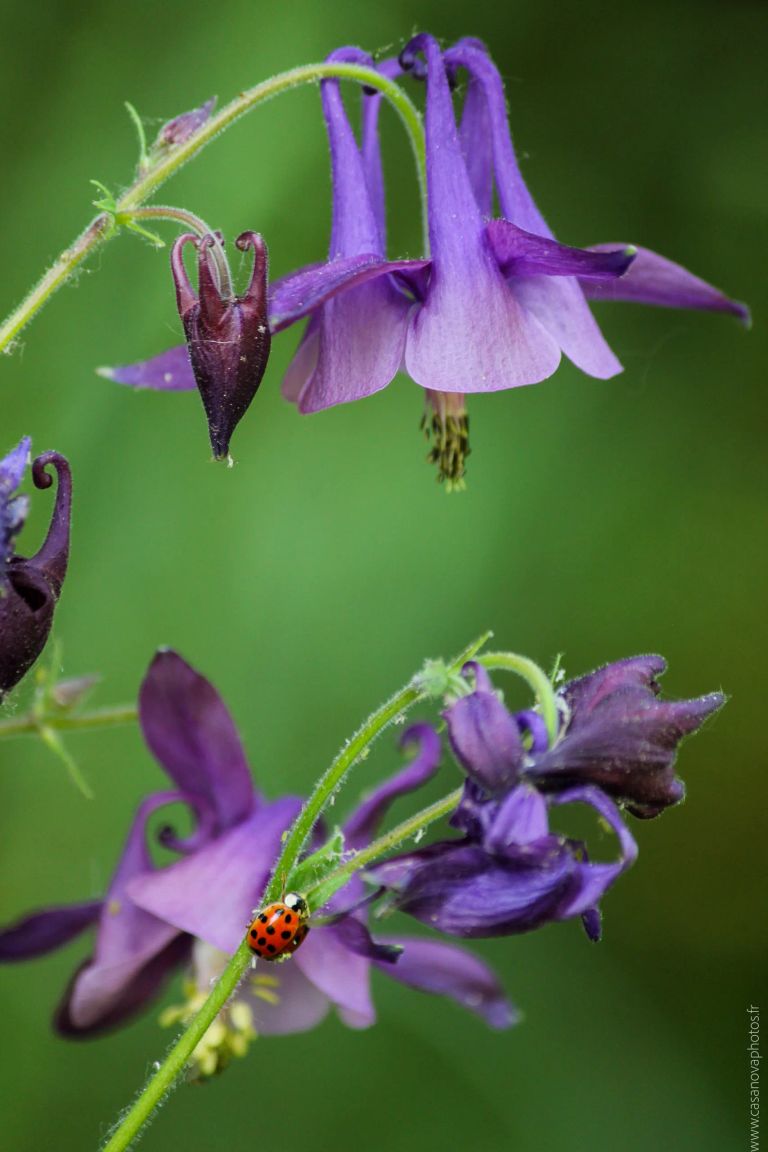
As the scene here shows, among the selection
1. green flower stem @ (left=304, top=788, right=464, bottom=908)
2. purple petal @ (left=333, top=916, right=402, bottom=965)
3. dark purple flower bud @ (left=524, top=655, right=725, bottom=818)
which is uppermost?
dark purple flower bud @ (left=524, top=655, right=725, bottom=818)

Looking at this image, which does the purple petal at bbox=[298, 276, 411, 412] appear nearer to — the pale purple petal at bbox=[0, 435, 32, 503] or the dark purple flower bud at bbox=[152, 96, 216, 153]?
the dark purple flower bud at bbox=[152, 96, 216, 153]

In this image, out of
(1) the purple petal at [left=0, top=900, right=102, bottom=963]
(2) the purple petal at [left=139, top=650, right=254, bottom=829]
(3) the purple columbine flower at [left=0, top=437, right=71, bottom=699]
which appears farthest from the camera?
(1) the purple petal at [left=0, top=900, right=102, bottom=963]

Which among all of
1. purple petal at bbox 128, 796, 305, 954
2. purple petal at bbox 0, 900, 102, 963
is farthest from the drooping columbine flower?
purple petal at bbox 0, 900, 102, 963

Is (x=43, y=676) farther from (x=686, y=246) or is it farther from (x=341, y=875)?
(x=686, y=246)

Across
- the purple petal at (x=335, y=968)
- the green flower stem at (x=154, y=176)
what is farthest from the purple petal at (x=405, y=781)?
the green flower stem at (x=154, y=176)

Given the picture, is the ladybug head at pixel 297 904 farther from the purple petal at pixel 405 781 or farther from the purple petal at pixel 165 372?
the purple petal at pixel 165 372

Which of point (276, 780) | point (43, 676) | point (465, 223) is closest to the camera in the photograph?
point (465, 223)

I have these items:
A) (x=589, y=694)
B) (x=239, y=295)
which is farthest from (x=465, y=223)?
(x=589, y=694)
